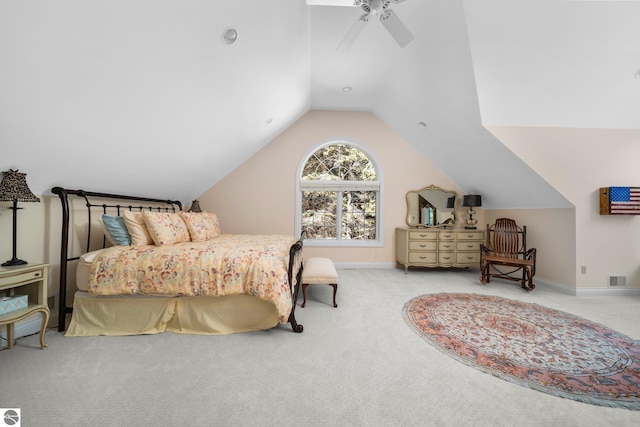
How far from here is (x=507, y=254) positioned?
401 cm

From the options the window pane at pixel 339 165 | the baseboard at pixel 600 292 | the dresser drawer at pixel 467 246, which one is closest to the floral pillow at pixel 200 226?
the window pane at pixel 339 165

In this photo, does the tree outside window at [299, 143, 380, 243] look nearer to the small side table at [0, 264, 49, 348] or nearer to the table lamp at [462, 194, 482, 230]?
the table lamp at [462, 194, 482, 230]

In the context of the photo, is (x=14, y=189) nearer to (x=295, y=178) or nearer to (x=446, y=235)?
(x=295, y=178)

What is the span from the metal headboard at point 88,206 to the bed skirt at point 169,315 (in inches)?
6.4

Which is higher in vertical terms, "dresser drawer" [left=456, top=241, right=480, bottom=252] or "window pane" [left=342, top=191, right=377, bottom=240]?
"window pane" [left=342, top=191, right=377, bottom=240]

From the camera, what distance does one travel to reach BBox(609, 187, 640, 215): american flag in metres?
3.24

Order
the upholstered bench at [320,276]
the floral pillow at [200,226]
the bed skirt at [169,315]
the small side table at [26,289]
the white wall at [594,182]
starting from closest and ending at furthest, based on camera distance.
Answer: the small side table at [26,289] < the bed skirt at [169,315] < the upholstered bench at [320,276] < the floral pillow at [200,226] < the white wall at [594,182]

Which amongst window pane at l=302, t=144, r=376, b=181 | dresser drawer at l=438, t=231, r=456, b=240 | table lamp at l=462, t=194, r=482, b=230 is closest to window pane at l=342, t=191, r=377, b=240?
window pane at l=302, t=144, r=376, b=181

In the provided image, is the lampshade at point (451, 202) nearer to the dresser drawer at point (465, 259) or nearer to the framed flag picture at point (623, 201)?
the dresser drawer at point (465, 259)

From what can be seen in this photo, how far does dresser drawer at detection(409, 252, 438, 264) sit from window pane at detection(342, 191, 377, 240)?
880 millimetres

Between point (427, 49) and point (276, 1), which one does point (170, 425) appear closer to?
point (276, 1)

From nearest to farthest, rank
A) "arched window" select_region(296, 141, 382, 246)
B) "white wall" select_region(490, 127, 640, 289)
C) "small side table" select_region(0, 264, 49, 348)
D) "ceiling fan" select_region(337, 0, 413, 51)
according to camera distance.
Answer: "small side table" select_region(0, 264, 49, 348) < "ceiling fan" select_region(337, 0, 413, 51) < "white wall" select_region(490, 127, 640, 289) < "arched window" select_region(296, 141, 382, 246)

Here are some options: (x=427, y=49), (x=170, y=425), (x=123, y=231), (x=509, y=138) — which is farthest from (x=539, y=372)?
(x=123, y=231)

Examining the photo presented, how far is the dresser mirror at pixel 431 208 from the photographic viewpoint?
4.79 m
